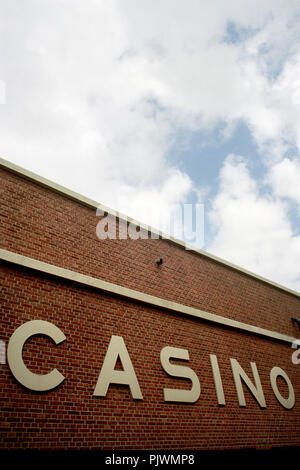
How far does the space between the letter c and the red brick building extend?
0.02 m

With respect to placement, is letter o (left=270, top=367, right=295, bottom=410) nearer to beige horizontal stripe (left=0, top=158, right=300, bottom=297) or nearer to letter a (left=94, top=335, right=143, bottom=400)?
beige horizontal stripe (left=0, top=158, right=300, bottom=297)

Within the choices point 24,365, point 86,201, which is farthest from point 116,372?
point 86,201

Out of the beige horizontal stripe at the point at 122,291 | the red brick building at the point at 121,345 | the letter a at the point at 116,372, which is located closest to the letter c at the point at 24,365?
the red brick building at the point at 121,345

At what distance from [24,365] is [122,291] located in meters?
2.46

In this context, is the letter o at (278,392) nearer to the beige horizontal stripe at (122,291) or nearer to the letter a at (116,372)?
the beige horizontal stripe at (122,291)

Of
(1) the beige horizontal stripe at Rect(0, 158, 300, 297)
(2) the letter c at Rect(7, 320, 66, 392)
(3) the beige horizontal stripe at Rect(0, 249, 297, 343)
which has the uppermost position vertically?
(1) the beige horizontal stripe at Rect(0, 158, 300, 297)

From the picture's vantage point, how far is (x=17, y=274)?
18.9ft

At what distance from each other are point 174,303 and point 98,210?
9.66ft

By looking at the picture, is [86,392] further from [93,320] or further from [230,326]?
[230,326]

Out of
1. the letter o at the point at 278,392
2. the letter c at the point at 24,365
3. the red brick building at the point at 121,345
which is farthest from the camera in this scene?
the letter o at the point at 278,392

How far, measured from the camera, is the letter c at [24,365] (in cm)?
513

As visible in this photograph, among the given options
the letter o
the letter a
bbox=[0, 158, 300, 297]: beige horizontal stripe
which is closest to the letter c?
the letter a

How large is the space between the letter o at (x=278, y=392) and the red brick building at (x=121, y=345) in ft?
0.13

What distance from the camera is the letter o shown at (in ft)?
29.1
